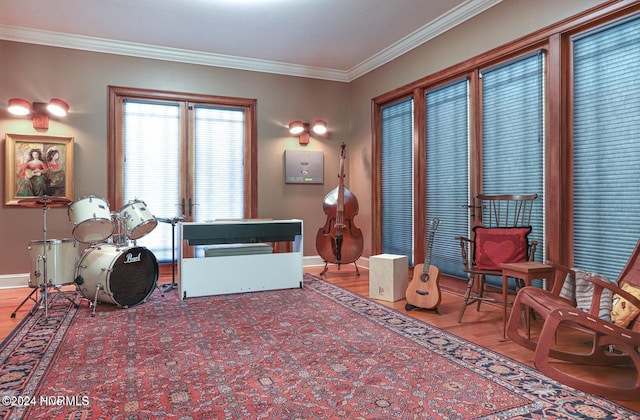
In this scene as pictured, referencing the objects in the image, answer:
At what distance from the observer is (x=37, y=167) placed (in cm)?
477

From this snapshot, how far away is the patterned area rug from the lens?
1.93 metres

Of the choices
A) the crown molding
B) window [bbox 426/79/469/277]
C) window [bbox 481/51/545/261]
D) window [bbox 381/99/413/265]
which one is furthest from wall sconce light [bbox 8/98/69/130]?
window [bbox 481/51/545/261]

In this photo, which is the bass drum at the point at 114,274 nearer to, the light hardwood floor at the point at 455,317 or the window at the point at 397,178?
the light hardwood floor at the point at 455,317

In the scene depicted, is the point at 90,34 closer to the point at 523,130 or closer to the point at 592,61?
the point at 523,130

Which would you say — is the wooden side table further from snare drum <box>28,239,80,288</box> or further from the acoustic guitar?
snare drum <box>28,239,80,288</box>

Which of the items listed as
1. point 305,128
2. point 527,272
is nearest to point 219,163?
point 305,128

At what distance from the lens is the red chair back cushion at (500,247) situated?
3.39m

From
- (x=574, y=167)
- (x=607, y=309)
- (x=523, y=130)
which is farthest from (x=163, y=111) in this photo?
(x=607, y=309)

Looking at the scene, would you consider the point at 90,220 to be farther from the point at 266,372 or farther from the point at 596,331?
the point at 596,331

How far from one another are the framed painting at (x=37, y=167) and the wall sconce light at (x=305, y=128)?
8.84ft

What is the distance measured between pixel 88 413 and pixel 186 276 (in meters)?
2.27

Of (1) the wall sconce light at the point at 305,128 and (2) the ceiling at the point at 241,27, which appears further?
(1) the wall sconce light at the point at 305,128

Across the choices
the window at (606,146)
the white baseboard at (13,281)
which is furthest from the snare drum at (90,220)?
the window at (606,146)

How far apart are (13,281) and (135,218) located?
1862 millimetres
